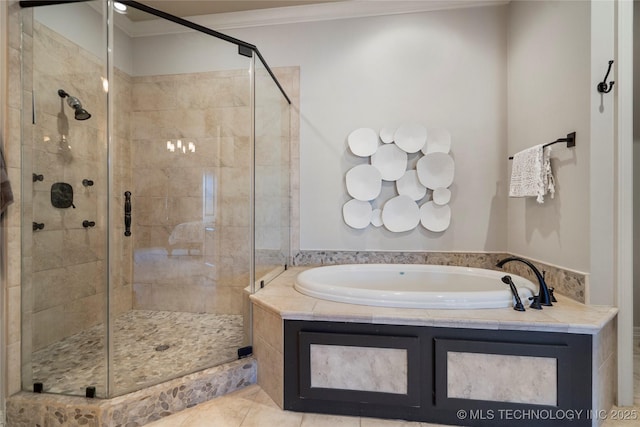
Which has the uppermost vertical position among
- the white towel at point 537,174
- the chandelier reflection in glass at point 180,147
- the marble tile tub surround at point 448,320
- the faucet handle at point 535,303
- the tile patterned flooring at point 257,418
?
the chandelier reflection in glass at point 180,147

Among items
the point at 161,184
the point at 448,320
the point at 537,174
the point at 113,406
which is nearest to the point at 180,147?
the point at 161,184

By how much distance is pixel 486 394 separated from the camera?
1.29 metres

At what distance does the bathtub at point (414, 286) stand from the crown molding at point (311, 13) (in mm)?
2199

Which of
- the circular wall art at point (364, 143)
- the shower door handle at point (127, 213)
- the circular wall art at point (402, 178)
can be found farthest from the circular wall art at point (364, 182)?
the shower door handle at point (127, 213)

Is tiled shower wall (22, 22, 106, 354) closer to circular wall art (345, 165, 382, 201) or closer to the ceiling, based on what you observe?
the ceiling

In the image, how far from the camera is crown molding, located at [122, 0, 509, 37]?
227cm

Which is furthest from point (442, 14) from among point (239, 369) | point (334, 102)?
point (239, 369)

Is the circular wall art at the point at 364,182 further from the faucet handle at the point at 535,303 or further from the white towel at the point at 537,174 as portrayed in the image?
the faucet handle at the point at 535,303

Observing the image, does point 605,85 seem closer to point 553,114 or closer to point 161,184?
point 553,114

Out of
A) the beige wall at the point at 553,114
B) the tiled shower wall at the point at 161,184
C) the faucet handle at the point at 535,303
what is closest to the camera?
the faucet handle at the point at 535,303

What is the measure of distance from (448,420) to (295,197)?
186 centimetres

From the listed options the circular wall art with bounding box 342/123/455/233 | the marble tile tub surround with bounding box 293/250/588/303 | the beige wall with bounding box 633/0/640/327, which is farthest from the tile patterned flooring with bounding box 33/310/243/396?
the beige wall with bounding box 633/0/640/327

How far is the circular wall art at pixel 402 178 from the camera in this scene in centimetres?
A: 232

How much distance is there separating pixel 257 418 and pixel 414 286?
1.41 metres
